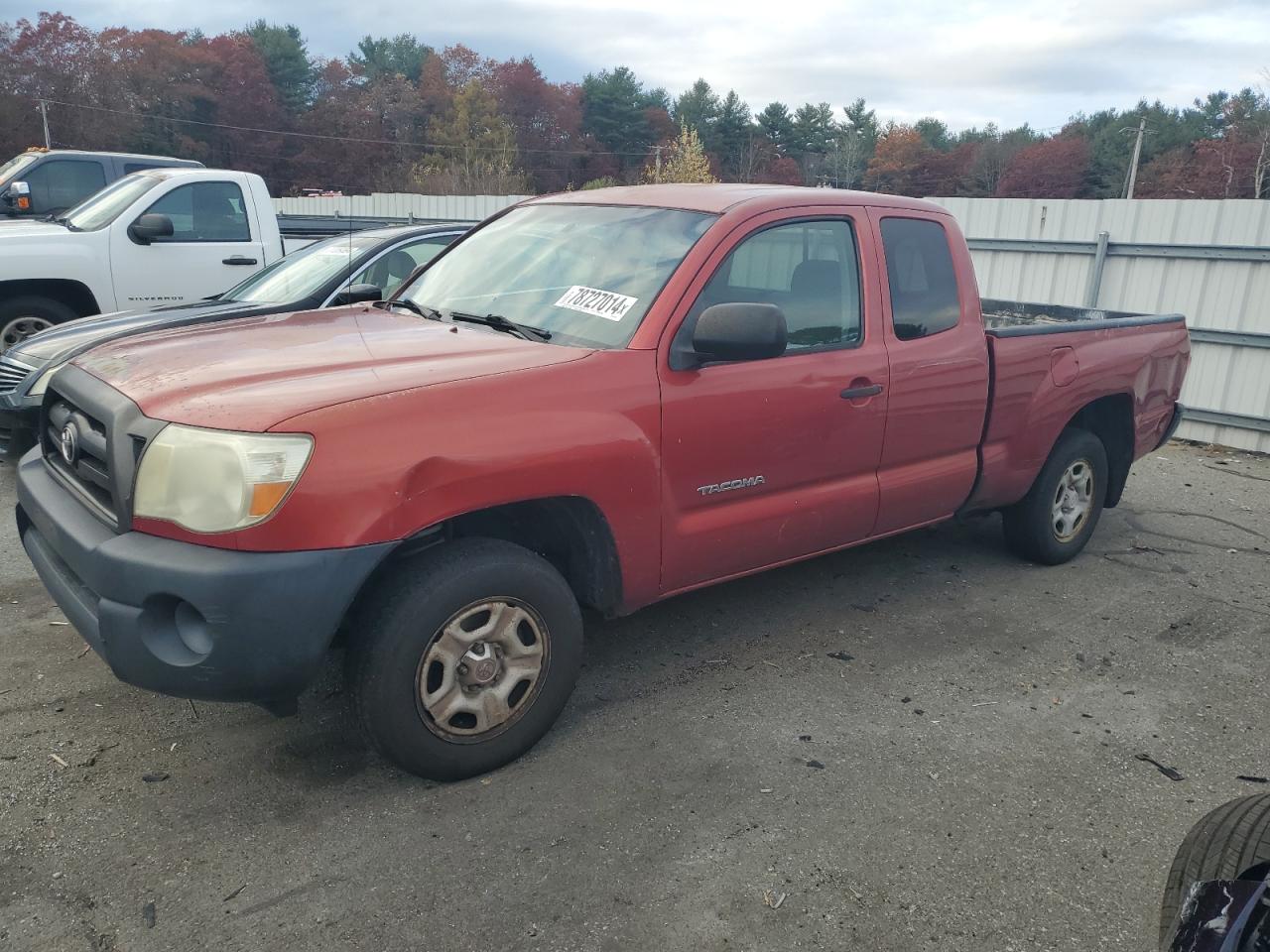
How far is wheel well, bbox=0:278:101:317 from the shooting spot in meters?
7.21

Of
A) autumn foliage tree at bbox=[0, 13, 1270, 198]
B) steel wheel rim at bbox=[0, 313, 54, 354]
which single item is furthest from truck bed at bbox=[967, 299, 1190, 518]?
autumn foliage tree at bbox=[0, 13, 1270, 198]

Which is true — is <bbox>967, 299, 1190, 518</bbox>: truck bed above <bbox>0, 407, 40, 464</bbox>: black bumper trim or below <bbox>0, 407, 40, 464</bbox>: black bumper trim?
above

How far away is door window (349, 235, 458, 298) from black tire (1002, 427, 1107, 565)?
13.4 feet

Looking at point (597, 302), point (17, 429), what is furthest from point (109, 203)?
point (597, 302)

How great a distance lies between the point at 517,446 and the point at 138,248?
629 centimetres

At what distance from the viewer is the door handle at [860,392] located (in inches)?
149

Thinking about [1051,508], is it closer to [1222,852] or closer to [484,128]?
[1222,852]

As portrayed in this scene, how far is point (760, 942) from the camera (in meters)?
2.41

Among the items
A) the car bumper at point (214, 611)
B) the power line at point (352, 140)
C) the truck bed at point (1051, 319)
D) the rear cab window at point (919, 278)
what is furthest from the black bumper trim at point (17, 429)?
the power line at point (352, 140)

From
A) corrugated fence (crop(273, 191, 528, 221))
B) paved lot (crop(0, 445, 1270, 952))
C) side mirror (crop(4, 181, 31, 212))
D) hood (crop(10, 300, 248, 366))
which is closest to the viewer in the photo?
paved lot (crop(0, 445, 1270, 952))

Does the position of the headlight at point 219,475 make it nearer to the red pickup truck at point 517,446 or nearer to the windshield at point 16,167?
the red pickup truck at point 517,446

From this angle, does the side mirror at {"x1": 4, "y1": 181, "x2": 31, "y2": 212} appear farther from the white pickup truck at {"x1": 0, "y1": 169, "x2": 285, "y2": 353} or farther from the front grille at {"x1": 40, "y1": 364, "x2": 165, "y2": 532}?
the front grille at {"x1": 40, "y1": 364, "x2": 165, "y2": 532}

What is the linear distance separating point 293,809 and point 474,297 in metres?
2.00

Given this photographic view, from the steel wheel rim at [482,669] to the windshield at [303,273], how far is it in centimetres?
380
